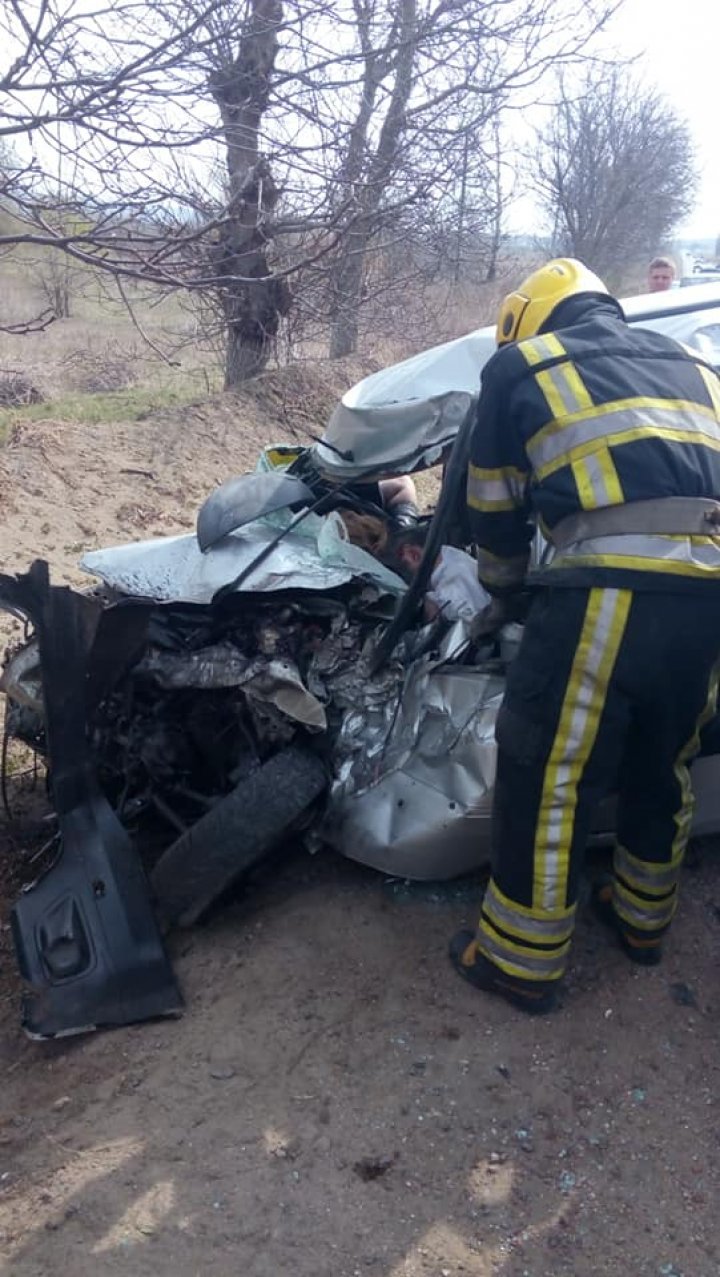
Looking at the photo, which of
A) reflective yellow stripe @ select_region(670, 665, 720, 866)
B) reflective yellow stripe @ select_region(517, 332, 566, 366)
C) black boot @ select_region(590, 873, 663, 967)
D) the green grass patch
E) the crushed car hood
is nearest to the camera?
reflective yellow stripe @ select_region(517, 332, 566, 366)

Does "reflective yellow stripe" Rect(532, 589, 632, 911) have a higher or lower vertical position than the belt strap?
lower

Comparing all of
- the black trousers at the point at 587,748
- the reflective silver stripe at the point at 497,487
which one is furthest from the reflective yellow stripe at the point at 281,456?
the black trousers at the point at 587,748

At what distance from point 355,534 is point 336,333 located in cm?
612

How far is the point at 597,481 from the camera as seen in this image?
250cm

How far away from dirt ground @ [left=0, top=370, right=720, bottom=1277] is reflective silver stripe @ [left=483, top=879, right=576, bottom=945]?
0.25 m

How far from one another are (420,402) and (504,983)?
1.96m

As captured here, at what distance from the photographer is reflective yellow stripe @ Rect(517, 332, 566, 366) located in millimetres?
2611

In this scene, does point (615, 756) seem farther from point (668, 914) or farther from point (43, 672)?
point (43, 672)

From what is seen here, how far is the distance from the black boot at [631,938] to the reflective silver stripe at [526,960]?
300 millimetres

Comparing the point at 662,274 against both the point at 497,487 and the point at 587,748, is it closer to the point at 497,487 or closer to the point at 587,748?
the point at 497,487

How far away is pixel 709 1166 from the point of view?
2404mm

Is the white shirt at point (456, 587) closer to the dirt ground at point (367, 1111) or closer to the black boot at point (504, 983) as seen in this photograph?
the dirt ground at point (367, 1111)

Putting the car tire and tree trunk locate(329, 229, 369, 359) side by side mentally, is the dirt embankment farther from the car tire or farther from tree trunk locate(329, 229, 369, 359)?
the car tire

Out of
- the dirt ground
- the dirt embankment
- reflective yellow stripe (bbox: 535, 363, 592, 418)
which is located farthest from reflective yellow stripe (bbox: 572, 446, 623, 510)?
the dirt embankment
